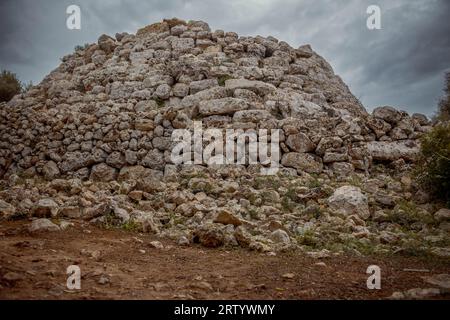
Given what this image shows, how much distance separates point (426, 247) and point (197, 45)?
10959mm

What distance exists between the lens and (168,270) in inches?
154

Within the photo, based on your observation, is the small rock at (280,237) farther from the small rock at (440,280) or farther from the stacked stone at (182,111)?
the stacked stone at (182,111)

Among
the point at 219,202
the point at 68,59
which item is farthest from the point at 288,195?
the point at 68,59

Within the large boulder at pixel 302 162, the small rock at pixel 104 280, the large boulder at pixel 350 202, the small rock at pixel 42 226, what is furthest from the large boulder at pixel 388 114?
the small rock at pixel 104 280

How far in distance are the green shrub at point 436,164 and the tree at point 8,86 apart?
51.7ft

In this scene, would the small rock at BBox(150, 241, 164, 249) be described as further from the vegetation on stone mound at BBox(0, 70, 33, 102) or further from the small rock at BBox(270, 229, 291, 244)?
the vegetation on stone mound at BBox(0, 70, 33, 102)

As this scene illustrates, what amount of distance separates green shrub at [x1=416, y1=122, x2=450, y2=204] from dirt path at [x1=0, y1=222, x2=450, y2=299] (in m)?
2.67

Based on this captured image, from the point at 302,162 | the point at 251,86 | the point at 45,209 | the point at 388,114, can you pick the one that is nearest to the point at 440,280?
the point at 302,162

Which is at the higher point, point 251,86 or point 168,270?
point 251,86

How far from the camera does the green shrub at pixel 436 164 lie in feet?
21.7

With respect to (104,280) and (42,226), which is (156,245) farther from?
(42,226)

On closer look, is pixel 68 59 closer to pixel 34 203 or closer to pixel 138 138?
pixel 138 138

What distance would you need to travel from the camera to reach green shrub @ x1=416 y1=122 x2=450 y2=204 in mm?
6625

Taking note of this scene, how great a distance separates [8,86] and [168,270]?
49.1 feet
